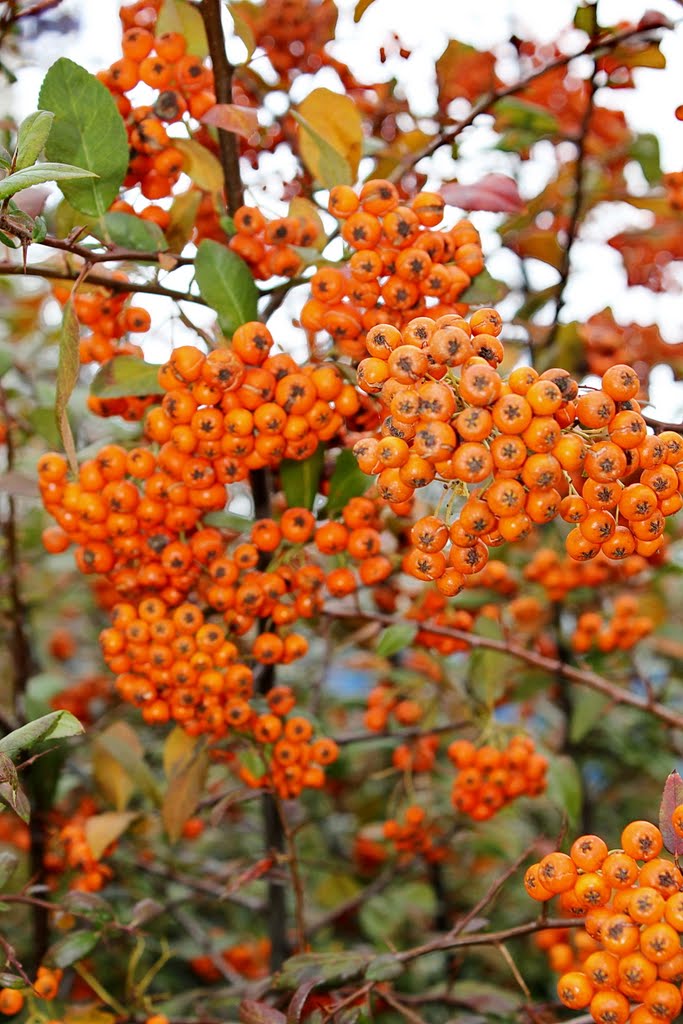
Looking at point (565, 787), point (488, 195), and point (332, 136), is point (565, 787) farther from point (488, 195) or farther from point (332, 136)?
point (332, 136)

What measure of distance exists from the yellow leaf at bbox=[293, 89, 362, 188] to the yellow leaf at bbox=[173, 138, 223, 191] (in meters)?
0.18

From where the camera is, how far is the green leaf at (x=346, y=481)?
160 cm

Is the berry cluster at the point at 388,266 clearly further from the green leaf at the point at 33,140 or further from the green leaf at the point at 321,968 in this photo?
the green leaf at the point at 321,968

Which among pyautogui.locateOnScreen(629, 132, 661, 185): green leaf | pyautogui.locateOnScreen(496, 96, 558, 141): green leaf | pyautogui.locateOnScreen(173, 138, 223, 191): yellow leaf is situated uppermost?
pyautogui.locateOnScreen(496, 96, 558, 141): green leaf

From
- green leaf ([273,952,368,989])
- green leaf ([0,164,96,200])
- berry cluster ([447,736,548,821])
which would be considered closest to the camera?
green leaf ([0,164,96,200])

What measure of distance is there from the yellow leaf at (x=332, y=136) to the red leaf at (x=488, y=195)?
7.2 inches

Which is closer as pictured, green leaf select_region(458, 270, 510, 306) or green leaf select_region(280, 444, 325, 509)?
green leaf select_region(458, 270, 510, 306)

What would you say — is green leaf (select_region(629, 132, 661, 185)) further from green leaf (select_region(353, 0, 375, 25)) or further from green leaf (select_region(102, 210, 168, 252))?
green leaf (select_region(102, 210, 168, 252))

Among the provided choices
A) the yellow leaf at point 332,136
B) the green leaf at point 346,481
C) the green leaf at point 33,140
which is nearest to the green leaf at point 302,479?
the green leaf at point 346,481

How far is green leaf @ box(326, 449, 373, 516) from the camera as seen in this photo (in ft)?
5.24

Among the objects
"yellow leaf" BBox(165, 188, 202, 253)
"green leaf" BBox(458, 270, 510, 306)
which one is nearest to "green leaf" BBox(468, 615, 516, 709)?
"green leaf" BBox(458, 270, 510, 306)

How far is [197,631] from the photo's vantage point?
60.2 inches

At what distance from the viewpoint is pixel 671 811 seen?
105 cm

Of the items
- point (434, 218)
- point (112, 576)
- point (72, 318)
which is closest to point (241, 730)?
point (112, 576)
